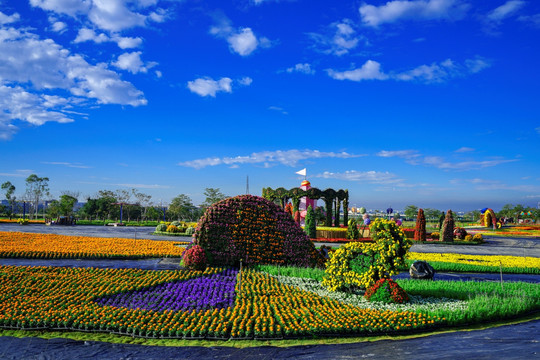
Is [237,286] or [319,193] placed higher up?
[319,193]

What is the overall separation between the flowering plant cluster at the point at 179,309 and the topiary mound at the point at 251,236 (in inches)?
97.3

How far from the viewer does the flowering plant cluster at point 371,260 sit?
11.5m

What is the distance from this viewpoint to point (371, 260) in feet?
38.9

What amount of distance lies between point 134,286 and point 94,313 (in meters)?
3.17

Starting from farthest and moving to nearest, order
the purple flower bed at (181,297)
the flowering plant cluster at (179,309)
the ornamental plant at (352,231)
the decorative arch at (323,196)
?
the decorative arch at (323,196)
the ornamental plant at (352,231)
the purple flower bed at (181,297)
the flowering plant cluster at (179,309)

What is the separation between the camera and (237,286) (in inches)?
497

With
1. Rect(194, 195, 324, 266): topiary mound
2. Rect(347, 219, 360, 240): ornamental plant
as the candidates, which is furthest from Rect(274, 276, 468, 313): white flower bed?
Rect(347, 219, 360, 240): ornamental plant

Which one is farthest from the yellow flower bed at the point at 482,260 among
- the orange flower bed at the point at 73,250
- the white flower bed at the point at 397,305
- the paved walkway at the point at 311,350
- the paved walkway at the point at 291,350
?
the orange flower bed at the point at 73,250

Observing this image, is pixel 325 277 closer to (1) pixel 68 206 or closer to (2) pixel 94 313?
(2) pixel 94 313

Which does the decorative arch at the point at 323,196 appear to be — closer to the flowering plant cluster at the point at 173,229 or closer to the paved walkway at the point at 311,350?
the flowering plant cluster at the point at 173,229

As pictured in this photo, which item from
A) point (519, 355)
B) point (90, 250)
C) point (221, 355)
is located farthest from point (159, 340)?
point (90, 250)

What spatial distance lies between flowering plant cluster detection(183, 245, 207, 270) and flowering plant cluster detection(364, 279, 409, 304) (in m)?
6.74

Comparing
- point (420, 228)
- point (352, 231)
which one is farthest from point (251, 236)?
point (420, 228)

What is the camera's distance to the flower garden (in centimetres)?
860
